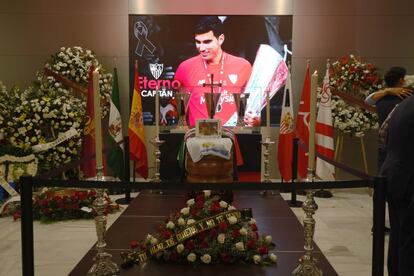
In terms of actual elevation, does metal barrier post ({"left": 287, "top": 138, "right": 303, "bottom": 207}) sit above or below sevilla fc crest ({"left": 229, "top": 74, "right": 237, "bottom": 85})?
below

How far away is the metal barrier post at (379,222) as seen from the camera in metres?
2.15

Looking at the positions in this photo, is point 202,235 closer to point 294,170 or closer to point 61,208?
point 294,170

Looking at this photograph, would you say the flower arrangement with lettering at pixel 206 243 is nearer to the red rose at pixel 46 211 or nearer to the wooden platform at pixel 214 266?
the wooden platform at pixel 214 266

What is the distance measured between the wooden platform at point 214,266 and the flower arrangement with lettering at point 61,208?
72 centimetres

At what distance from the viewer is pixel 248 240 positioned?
10.1ft

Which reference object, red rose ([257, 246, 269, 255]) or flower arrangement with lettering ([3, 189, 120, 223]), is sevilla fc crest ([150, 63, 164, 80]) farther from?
red rose ([257, 246, 269, 255])

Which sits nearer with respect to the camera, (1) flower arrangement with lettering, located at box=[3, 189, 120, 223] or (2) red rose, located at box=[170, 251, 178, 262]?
(2) red rose, located at box=[170, 251, 178, 262]

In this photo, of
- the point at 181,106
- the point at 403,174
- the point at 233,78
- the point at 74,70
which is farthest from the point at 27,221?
the point at 233,78

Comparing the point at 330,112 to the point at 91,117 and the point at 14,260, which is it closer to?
the point at 91,117

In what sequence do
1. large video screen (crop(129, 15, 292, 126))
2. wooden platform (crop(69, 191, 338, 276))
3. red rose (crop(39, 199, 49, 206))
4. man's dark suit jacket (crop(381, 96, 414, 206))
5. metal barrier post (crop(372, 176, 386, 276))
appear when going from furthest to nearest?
large video screen (crop(129, 15, 292, 126)) → red rose (crop(39, 199, 49, 206)) → wooden platform (crop(69, 191, 338, 276)) → man's dark suit jacket (crop(381, 96, 414, 206)) → metal barrier post (crop(372, 176, 386, 276))

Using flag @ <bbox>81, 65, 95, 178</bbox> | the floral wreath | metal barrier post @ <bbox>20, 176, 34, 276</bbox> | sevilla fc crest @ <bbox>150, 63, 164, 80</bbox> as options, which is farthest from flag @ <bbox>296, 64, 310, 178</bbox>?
metal barrier post @ <bbox>20, 176, 34, 276</bbox>

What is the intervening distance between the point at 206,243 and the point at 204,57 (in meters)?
4.85

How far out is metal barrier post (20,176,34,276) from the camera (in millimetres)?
2166

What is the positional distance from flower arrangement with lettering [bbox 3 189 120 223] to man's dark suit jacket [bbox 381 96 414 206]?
319 centimetres
